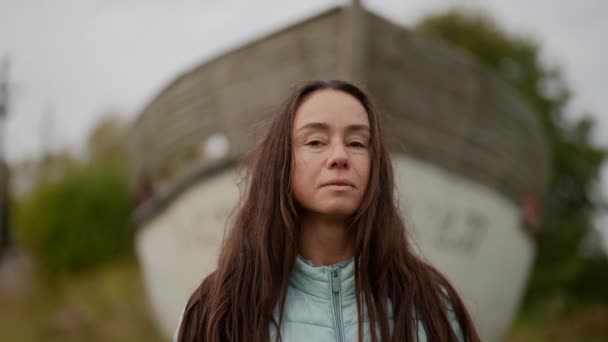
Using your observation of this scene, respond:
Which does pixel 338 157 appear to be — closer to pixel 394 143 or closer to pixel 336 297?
pixel 336 297

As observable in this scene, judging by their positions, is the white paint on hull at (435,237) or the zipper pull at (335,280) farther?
the white paint on hull at (435,237)

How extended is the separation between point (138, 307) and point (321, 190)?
367 inches

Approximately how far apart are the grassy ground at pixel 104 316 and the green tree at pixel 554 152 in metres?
1.00

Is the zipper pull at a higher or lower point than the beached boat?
lower

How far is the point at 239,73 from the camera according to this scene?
13.7ft

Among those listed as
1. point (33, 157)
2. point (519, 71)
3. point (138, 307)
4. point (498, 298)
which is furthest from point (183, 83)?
point (33, 157)

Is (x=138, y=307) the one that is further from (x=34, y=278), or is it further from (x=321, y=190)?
(x=321, y=190)

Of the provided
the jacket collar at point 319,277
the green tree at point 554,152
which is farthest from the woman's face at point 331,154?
the green tree at point 554,152

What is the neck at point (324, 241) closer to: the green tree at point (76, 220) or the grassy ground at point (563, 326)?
the grassy ground at point (563, 326)

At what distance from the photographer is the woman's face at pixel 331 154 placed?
121cm

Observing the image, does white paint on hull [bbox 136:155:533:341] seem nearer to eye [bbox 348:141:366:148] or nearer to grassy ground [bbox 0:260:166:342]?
eye [bbox 348:141:366:148]

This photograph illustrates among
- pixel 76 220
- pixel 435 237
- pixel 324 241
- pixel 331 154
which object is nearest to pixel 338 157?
pixel 331 154

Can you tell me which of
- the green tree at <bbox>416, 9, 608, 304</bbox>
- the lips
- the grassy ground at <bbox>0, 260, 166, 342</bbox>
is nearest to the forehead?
the lips

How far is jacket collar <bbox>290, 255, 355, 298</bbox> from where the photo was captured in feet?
4.13
